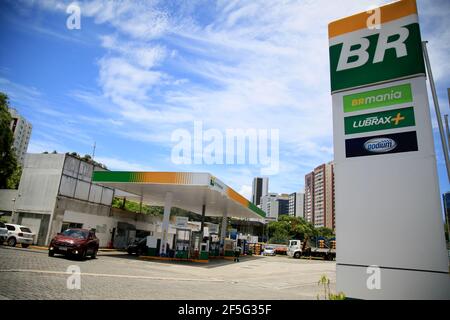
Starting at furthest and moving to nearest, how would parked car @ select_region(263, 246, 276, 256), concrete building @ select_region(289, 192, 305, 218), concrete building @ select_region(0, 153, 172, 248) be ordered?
concrete building @ select_region(289, 192, 305, 218) → parked car @ select_region(263, 246, 276, 256) → concrete building @ select_region(0, 153, 172, 248)

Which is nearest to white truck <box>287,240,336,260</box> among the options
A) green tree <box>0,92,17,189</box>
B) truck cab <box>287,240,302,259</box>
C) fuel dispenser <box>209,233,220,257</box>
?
truck cab <box>287,240,302,259</box>

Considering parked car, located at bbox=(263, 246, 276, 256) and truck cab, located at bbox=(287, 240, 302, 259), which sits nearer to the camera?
truck cab, located at bbox=(287, 240, 302, 259)

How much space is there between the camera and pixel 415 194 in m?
5.34

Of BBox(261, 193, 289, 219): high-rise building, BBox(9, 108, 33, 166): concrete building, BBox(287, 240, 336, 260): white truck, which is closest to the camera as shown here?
BBox(287, 240, 336, 260): white truck

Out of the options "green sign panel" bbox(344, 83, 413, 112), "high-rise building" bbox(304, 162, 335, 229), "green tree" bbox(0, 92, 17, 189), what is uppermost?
"high-rise building" bbox(304, 162, 335, 229)

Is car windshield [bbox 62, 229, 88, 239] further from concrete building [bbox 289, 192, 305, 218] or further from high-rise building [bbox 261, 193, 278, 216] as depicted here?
high-rise building [bbox 261, 193, 278, 216]

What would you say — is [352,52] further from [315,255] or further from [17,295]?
[315,255]

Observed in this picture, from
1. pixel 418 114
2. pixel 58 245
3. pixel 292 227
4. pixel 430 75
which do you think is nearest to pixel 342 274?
pixel 418 114

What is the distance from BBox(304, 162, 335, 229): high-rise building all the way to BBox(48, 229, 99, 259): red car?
12252cm

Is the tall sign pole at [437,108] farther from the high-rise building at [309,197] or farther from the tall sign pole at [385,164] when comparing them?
the high-rise building at [309,197]

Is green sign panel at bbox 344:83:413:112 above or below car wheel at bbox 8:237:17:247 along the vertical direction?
above

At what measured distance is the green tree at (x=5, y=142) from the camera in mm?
23756

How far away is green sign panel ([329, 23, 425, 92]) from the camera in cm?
577

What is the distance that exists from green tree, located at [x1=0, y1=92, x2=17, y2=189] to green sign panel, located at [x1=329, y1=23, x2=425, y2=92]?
84.9 ft
